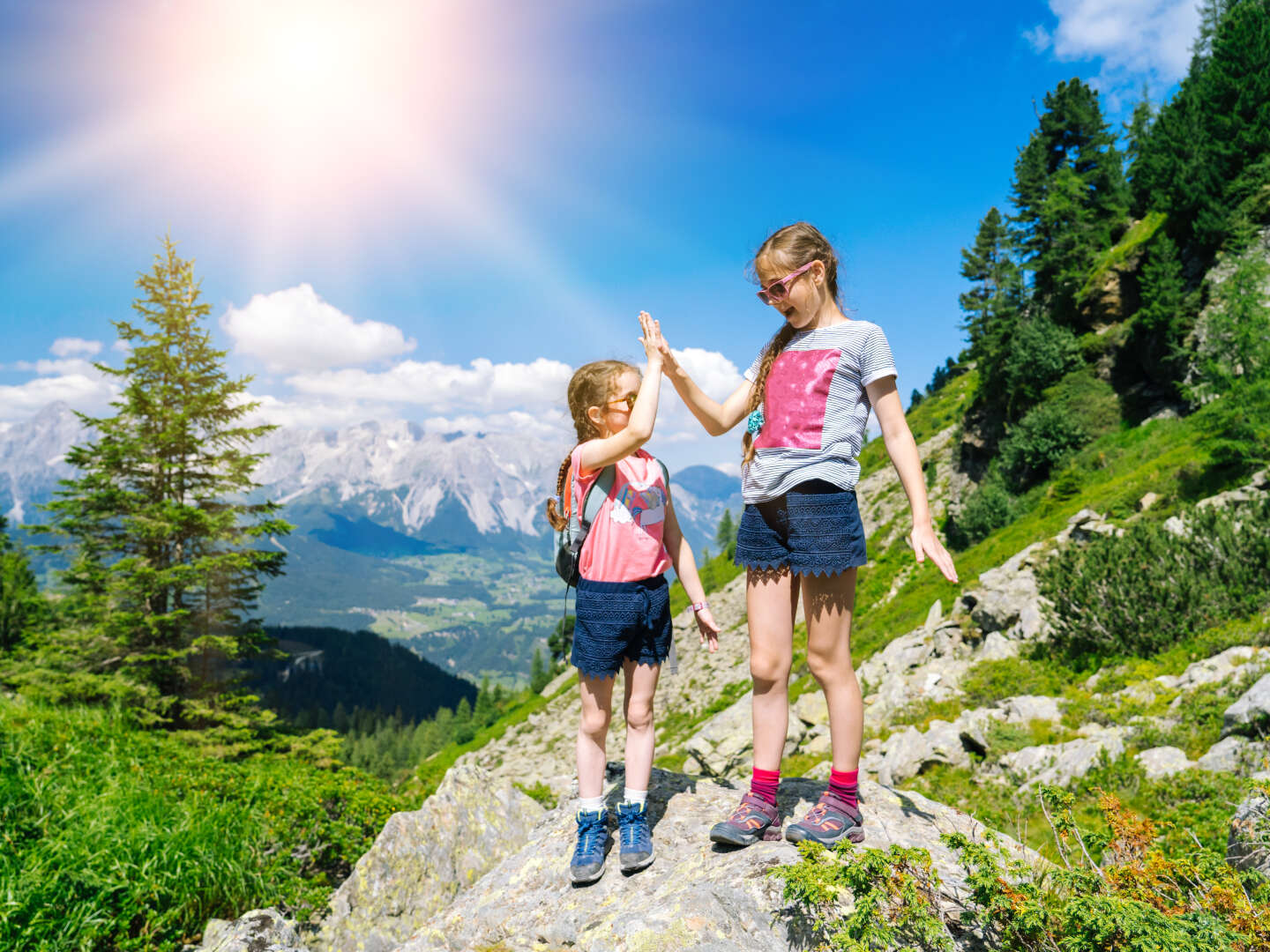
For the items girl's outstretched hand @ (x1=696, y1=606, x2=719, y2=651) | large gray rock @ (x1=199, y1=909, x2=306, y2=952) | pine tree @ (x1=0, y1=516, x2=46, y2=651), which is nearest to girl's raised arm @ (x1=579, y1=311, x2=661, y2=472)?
girl's outstretched hand @ (x1=696, y1=606, x2=719, y2=651)

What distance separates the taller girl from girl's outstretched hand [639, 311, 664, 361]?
5 centimetres

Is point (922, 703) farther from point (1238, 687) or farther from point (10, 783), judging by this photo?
point (10, 783)

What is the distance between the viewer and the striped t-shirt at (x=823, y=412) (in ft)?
10.3

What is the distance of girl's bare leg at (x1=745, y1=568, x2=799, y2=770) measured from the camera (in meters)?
3.23

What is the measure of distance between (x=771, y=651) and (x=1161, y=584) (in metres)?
8.43

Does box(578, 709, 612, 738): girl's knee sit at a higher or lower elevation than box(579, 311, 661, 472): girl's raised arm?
lower

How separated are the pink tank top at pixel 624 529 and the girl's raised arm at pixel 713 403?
51 cm

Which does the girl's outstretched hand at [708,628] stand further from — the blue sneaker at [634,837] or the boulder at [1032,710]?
the boulder at [1032,710]

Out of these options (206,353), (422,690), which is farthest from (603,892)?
(422,690)

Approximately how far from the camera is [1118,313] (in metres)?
26.5

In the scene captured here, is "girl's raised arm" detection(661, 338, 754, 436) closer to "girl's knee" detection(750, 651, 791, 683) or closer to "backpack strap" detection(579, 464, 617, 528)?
"backpack strap" detection(579, 464, 617, 528)

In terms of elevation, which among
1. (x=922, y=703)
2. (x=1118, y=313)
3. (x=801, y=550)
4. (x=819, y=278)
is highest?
(x=1118, y=313)

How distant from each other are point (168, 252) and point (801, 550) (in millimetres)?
22156

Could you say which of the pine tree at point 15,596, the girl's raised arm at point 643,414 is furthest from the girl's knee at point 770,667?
the pine tree at point 15,596
